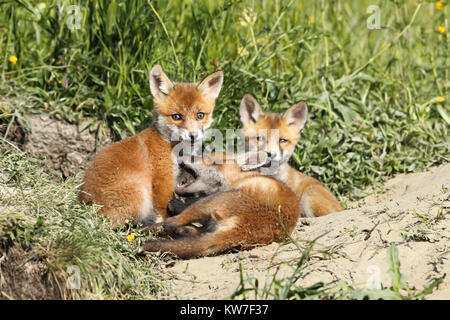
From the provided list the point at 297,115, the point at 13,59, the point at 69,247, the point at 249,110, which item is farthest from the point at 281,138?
the point at 13,59

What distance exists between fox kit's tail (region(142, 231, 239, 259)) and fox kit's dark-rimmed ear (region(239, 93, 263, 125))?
198 cm

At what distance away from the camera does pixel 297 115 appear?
5.66 metres

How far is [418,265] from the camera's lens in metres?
3.48

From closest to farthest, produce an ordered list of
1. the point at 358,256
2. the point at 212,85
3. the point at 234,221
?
the point at 358,256
the point at 234,221
the point at 212,85

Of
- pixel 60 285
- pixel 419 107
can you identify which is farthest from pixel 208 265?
pixel 419 107

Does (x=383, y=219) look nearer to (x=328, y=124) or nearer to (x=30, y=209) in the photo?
(x=328, y=124)

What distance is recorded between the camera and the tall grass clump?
18.3 feet

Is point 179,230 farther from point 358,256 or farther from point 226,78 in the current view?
point 226,78

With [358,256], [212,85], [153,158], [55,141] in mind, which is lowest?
[358,256]

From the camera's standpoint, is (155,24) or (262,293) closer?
(262,293)

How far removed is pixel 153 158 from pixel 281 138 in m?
1.47

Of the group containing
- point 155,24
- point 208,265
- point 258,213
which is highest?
point 155,24

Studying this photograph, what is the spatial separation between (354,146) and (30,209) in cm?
353

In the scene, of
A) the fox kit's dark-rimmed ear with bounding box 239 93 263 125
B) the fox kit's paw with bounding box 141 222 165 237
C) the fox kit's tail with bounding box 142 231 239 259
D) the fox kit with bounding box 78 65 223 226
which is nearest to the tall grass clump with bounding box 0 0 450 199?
the fox kit's dark-rimmed ear with bounding box 239 93 263 125
